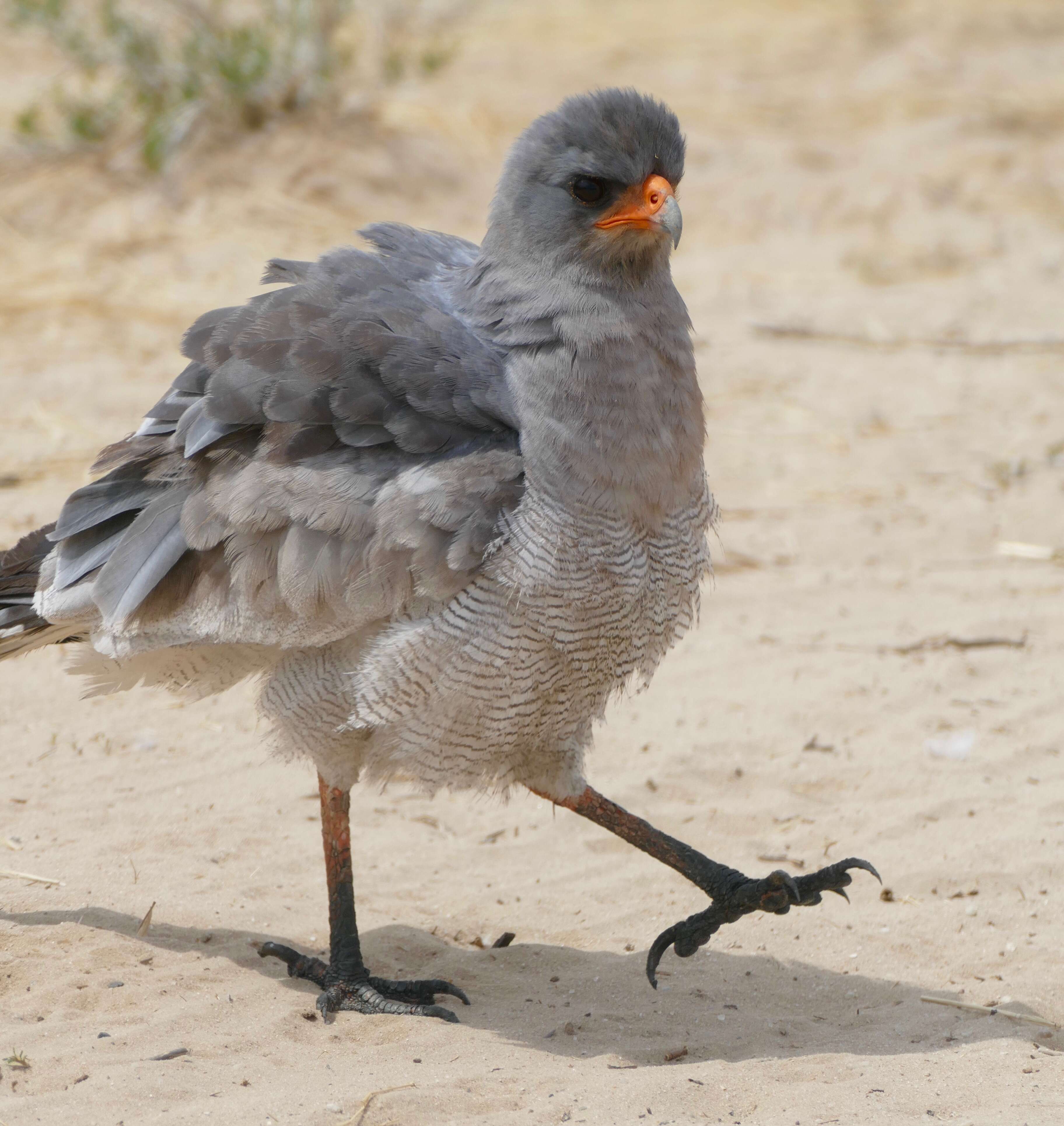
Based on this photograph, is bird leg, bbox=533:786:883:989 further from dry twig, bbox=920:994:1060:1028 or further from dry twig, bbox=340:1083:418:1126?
dry twig, bbox=340:1083:418:1126

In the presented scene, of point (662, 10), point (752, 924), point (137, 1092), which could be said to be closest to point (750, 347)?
point (752, 924)

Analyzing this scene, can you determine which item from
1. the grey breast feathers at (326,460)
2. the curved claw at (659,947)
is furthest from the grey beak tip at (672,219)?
the curved claw at (659,947)

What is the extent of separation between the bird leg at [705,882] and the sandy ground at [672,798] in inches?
8.3

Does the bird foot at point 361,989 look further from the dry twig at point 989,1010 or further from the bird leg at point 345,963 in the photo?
the dry twig at point 989,1010

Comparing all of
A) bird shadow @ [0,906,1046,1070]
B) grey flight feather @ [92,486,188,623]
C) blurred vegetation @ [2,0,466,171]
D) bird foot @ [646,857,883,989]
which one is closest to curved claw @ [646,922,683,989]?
bird foot @ [646,857,883,989]

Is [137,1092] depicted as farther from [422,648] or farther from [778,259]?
[778,259]

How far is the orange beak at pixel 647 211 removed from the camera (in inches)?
148

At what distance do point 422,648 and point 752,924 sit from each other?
1686mm

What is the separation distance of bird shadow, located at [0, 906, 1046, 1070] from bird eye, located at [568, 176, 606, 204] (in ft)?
7.16

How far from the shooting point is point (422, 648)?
3689 millimetres

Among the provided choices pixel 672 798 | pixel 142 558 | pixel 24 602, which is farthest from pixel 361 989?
pixel 672 798

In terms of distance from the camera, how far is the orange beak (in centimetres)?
376

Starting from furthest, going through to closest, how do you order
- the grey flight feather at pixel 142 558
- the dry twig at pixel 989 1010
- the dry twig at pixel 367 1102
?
the dry twig at pixel 989 1010 < the grey flight feather at pixel 142 558 < the dry twig at pixel 367 1102

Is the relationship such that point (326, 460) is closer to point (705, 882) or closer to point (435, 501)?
point (435, 501)
